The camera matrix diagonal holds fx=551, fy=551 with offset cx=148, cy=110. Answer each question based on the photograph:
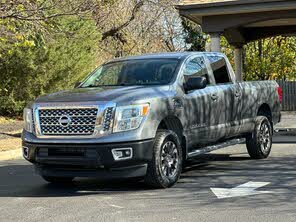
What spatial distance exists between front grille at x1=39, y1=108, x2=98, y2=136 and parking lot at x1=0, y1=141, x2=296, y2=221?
90 centimetres

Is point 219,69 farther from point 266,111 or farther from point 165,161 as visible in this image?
point 165,161

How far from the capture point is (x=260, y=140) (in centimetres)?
1055

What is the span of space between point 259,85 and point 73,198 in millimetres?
4900

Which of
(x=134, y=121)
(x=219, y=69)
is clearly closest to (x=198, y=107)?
(x=219, y=69)

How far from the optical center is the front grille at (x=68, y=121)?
7.39m

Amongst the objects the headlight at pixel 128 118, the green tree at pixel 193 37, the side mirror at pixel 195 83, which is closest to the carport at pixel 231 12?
the side mirror at pixel 195 83

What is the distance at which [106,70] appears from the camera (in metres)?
9.29

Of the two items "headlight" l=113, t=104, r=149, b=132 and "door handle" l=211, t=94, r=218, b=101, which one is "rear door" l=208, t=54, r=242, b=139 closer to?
"door handle" l=211, t=94, r=218, b=101

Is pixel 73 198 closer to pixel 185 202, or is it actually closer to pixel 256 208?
pixel 185 202

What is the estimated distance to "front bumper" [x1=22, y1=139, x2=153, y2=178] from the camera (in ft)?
23.7

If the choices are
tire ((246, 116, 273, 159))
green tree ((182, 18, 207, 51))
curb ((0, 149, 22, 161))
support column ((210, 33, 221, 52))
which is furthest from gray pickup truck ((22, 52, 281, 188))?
green tree ((182, 18, 207, 51))

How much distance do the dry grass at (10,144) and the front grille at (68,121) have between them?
5.34m

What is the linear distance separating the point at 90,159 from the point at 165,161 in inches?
45.5

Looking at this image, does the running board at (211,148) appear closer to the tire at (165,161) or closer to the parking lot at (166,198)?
the parking lot at (166,198)
